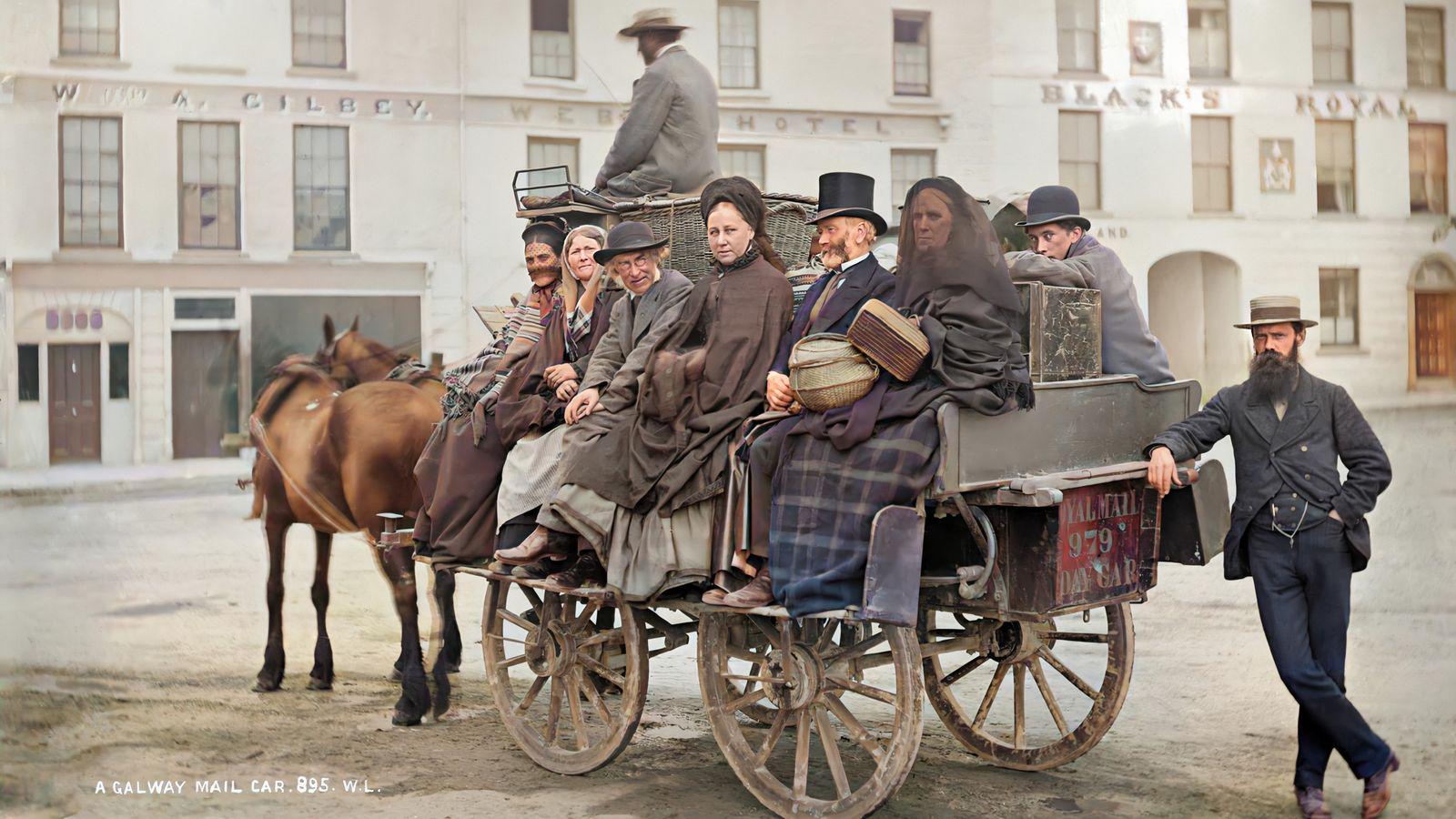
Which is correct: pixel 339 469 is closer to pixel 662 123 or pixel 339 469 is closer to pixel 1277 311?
pixel 662 123

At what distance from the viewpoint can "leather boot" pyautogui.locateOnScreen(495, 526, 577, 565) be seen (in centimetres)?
487

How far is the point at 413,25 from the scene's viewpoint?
408 inches

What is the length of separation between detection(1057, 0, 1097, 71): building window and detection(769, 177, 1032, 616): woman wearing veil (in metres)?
6.06

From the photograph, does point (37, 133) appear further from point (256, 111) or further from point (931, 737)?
point (931, 737)

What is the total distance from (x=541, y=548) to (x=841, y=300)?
4.61ft

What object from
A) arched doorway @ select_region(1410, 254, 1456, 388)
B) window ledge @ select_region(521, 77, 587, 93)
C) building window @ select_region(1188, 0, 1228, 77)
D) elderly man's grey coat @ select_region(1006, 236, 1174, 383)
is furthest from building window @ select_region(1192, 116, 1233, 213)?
elderly man's grey coat @ select_region(1006, 236, 1174, 383)

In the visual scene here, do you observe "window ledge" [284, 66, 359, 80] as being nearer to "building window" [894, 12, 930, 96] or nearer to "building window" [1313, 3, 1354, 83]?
"building window" [894, 12, 930, 96]

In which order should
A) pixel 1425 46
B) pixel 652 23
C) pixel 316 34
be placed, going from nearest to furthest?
pixel 652 23 < pixel 1425 46 < pixel 316 34

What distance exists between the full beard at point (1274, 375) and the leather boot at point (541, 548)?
241 centimetres

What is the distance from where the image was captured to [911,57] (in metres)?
10.3

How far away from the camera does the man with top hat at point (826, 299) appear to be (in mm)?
4363

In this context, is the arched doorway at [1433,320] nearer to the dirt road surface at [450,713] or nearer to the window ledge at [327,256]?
the dirt road surface at [450,713]

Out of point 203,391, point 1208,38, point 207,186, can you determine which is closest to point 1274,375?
point 1208,38

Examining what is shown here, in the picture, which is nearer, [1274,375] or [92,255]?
[1274,375]
